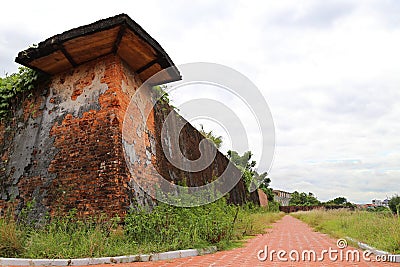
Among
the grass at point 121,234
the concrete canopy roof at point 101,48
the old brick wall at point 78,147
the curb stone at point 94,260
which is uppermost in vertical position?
the concrete canopy roof at point 101,48

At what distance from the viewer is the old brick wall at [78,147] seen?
655 centimetres

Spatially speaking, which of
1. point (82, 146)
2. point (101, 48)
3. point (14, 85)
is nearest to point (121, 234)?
point (82, 146)

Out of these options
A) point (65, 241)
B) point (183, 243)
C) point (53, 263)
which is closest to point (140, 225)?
point (183, 243)

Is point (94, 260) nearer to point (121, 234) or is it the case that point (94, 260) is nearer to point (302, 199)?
point (121, 234)

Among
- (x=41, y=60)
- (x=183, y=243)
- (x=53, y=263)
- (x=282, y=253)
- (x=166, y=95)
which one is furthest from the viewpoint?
(x=166, y=95)

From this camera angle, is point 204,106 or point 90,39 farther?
point 204,106

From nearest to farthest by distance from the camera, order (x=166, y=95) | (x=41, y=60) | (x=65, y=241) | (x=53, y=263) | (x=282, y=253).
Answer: (x=53, y=263) < (x=65, y=241) < (x=282, y=253) < (x=41, y=60) < (x=166, y=95)

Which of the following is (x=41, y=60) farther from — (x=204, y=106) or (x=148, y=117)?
(x=204, y=106)

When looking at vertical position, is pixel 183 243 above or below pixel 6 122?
below

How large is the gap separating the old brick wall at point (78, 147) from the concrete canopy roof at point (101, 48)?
0.76ft

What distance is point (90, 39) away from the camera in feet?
21.8

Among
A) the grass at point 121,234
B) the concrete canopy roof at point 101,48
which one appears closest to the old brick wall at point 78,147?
the concrete canopy roof at point 101,48

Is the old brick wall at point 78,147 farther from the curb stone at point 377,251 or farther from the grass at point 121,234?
the curb stone at point 377,251

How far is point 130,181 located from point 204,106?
382 centimetres
